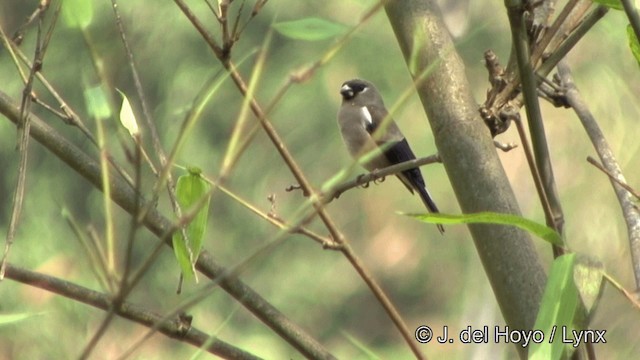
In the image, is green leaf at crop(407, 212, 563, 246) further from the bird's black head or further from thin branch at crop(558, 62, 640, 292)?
the bird's black head

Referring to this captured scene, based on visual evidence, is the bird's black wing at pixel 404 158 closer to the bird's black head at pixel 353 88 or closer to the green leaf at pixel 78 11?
the bird's black head at pixel 353 88

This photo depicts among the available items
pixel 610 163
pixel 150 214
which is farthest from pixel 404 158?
pixel 150 214

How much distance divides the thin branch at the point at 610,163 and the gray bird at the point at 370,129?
157 centimetres

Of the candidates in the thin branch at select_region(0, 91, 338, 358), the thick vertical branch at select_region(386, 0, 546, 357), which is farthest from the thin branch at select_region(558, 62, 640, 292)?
the thin branch at select_region(0, 91, 338, 358)

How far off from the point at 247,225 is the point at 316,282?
1.14ft

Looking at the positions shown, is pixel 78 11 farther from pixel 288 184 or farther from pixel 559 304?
pixel 288 184

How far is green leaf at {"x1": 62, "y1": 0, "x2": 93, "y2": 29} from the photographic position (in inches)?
26.4

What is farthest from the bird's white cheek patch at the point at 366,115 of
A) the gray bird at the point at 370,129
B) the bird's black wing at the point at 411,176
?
the bird's black wing at the point at 411,176

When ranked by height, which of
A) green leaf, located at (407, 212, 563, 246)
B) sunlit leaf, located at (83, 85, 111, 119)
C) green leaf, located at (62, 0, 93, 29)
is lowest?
green leaf, located at (407, 212, 563, 246)

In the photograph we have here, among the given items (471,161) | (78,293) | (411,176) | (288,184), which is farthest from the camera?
(288,184)

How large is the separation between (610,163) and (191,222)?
0.52 m

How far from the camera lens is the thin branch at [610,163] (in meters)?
0.98

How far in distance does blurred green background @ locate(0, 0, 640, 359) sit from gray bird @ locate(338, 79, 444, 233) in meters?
0.16

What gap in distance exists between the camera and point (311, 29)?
0.72 m
